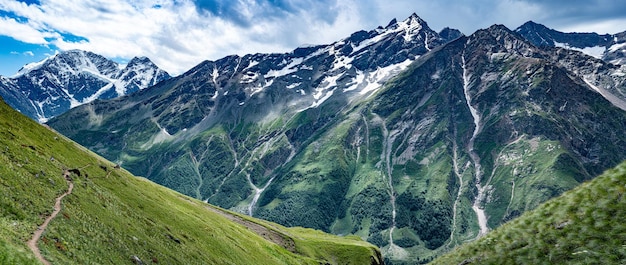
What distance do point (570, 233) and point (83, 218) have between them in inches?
1828

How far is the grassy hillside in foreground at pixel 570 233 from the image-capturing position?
14.4 metres

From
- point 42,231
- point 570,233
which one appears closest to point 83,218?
point 42,231

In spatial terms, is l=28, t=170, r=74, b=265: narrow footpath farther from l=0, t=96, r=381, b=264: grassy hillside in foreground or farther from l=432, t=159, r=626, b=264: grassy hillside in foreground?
l=432, t=159, r=626, b=264: grassy hillside in foreground

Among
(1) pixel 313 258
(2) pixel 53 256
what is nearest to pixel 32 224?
(2) pixel 53 256

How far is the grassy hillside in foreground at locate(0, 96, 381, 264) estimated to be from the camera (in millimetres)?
35906

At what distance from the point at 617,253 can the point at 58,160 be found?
2748 inches

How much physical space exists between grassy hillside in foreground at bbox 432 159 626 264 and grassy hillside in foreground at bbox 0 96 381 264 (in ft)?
96.1

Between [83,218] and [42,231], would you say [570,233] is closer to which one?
[42,231]

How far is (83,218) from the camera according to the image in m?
45.0

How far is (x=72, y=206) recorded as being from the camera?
152ft

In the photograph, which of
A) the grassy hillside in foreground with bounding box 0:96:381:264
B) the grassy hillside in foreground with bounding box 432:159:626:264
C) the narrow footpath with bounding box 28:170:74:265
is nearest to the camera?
the grassy hillside in foreground with bounding box 432:159:626:264

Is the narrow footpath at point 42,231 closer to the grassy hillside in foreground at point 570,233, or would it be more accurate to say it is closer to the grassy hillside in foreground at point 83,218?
the grassy hillside in foreground at point 83,218

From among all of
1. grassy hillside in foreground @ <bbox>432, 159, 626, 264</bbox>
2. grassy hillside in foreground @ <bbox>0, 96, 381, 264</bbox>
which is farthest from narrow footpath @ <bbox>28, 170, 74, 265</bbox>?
grassy hillside in foreground @ <bbox>432, 159, 626, 264</bbox>

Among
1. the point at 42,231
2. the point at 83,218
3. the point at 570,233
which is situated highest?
the point at 570,233
